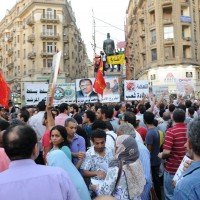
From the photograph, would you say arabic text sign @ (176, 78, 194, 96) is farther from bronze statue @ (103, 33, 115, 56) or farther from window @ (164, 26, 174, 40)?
window @ (164, 26, 174, 40)

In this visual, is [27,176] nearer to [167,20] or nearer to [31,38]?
[167,20]

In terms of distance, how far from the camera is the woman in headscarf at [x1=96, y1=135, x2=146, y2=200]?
10.6 feet

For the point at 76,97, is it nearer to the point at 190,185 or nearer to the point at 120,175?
the point at 120,175

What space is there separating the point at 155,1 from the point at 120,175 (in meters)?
43.1

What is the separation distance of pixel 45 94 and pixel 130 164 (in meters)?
12.6

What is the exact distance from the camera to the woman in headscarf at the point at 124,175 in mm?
3242

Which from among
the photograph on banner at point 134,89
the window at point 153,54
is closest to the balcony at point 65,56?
the window at point 153,54

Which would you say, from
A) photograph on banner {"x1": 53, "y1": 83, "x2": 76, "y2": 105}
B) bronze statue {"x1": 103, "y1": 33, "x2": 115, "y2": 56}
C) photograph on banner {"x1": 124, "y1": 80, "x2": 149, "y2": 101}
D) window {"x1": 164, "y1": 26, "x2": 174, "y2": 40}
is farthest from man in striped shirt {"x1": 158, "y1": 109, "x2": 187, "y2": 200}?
window {"x1": 164, "y1": 26, "x2": 174, "y2": 40}

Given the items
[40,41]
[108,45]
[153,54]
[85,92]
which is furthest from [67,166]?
[40,41]

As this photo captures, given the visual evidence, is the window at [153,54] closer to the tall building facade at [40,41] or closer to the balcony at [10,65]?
the tall building facade at [40,41]

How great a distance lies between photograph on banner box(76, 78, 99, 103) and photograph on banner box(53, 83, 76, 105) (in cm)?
24

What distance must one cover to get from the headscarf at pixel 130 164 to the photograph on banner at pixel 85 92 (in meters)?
12.2

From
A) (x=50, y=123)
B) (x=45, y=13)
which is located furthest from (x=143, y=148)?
(x=45, y=13)

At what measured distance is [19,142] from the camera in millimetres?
2375
